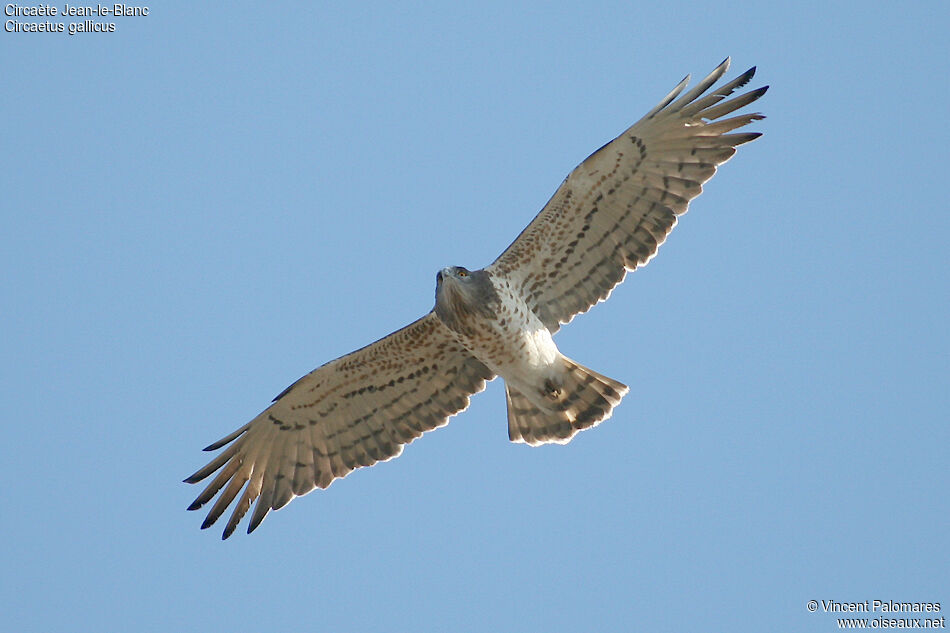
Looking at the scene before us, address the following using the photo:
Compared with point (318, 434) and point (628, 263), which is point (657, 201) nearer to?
point (628, 263)

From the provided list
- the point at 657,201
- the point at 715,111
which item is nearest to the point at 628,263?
the point at 657,201

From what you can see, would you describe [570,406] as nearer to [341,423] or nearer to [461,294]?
[461,294]

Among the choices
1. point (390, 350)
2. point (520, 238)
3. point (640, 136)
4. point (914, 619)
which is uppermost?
point (640, 136)

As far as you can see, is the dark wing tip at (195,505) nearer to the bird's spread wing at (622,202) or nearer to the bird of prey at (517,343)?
the bird of prey at (517,343)

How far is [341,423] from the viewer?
12.0 meters

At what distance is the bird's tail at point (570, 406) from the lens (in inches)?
461

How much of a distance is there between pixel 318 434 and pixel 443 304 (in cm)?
212

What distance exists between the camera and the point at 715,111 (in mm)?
11117

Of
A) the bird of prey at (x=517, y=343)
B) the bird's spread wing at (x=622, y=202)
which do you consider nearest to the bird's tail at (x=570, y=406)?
the bird of prey at (x=517, y=343)

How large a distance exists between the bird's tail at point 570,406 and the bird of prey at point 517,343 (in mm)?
12

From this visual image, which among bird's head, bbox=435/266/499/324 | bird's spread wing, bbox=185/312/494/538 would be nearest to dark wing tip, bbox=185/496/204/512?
bird's spread wing, bbox=185/312/494/538

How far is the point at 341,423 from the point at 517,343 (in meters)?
2.14

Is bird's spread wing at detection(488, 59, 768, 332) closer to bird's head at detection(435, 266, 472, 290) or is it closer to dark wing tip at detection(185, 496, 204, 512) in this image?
bird's head at detection(435, 266, 472, 290)

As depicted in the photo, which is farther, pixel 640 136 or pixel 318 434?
pixel 318 434
